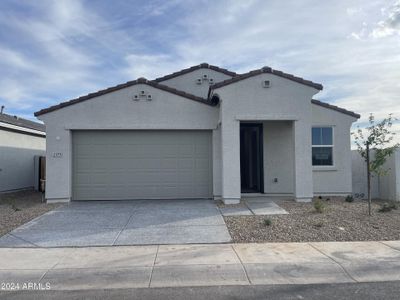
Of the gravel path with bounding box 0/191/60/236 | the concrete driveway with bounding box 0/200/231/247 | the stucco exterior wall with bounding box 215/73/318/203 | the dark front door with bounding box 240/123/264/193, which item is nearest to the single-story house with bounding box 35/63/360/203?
the stucco exterior wall with bounding box 215/73/318/203

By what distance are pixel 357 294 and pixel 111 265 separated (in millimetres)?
3866

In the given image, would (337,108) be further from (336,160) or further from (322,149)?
(336,160)

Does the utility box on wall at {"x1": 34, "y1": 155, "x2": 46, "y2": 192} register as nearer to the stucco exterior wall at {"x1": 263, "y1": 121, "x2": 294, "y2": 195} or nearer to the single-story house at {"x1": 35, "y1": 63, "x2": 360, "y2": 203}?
the single-story house at {"x1": 35, "y1": 63, "x2": 360, "y2": 203}

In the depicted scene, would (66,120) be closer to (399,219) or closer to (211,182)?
(211,182)

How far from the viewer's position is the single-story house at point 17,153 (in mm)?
15957

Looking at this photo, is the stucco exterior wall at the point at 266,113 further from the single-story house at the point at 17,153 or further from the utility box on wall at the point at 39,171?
the single-story house at the point at 17,153

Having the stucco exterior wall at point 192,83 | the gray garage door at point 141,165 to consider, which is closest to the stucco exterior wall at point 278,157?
the gray garage door at point 141,165

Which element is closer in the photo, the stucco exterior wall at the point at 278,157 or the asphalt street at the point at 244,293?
the asphalt street at the point at 244,293

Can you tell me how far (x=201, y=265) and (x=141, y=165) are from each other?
23.4 ft

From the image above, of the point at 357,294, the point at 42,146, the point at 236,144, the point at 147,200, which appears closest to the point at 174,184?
the point at 147,200

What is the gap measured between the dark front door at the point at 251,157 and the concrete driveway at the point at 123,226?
2.70m

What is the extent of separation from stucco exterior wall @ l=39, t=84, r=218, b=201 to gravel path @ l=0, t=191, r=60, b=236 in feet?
2.70

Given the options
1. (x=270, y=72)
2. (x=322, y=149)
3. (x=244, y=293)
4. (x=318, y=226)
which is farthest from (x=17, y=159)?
(x=244, y=293)

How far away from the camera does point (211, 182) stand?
42.0 feet
